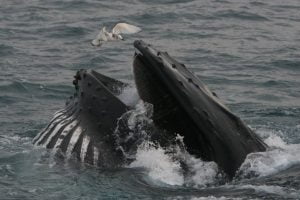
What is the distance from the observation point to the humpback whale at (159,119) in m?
7.22

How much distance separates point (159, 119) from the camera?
7.55m

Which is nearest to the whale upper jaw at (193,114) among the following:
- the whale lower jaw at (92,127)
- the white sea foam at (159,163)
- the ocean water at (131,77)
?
the ocean water at (131,77)

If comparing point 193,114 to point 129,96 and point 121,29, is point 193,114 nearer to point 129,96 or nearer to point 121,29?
point 129,96

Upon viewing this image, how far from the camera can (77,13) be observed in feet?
70.1

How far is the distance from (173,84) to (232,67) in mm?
8717

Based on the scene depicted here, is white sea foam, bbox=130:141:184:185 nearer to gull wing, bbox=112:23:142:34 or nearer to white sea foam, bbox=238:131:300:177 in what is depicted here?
white sea foam, bbox=238:131:300:177

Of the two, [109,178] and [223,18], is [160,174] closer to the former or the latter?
[109,178]

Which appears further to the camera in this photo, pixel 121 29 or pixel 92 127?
pixel 121 29

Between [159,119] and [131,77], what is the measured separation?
6780 mm

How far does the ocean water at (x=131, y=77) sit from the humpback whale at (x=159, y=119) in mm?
128

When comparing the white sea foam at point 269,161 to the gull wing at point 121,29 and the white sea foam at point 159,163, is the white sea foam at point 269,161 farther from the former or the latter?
the gull wing at point 121,29

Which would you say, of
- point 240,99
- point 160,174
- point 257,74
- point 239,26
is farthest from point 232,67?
point 160,174

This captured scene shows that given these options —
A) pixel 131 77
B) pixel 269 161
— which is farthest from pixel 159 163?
pixel 131 77

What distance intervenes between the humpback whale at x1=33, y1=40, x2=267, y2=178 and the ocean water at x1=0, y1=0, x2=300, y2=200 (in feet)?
0.42
